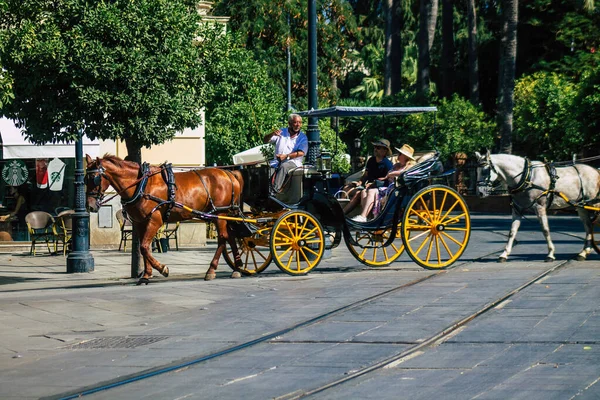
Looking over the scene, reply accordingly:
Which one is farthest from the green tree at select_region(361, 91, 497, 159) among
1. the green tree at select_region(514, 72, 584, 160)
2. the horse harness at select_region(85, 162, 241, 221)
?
the horse harness at select_region(85, 162, 241, 221)

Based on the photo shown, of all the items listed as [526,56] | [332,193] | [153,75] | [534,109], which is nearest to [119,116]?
[153,75]

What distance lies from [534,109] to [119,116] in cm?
3273

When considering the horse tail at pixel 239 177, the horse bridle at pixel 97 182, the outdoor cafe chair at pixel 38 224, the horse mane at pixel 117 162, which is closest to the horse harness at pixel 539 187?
the horse tail at pixel 239 177

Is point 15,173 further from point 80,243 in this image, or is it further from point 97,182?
point 97,182

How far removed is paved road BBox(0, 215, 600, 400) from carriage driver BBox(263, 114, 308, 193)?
1614 mm

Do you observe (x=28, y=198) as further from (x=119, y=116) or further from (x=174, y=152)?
(x=119, y=116)

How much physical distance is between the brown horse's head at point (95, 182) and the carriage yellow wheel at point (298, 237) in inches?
103

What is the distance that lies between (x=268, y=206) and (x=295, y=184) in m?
0.70

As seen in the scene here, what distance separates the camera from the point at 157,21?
51.4 feet

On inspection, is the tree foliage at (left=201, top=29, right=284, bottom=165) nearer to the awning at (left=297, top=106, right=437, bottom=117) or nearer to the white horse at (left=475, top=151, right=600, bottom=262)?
the awning at (left=297, top=106, right=437, bottom=117)

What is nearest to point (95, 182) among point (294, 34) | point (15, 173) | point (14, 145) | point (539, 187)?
point (539, 187)

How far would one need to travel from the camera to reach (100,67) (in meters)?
15.3

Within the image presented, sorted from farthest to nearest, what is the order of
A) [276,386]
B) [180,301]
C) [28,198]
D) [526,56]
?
[526,56] → [28,198] → [180,301] → [276,386]

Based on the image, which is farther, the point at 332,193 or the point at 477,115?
the point at 477,115
